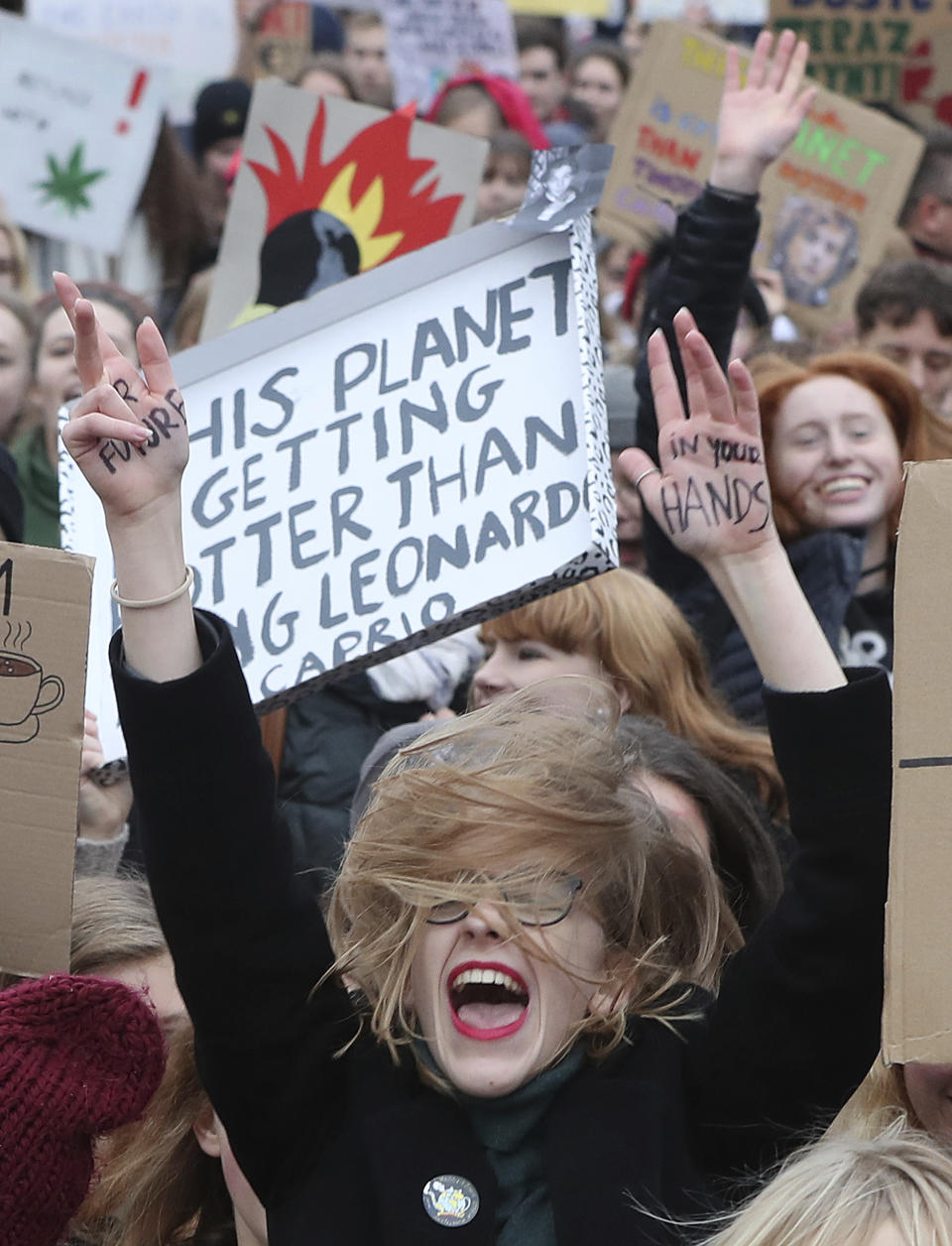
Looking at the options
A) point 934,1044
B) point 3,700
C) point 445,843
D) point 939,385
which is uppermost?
point 939,385

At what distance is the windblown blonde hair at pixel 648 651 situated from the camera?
9.75 feet

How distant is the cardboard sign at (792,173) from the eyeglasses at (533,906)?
362cm

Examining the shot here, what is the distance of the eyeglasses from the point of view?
6.15 ft

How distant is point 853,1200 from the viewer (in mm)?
1621

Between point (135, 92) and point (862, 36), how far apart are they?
119 inches

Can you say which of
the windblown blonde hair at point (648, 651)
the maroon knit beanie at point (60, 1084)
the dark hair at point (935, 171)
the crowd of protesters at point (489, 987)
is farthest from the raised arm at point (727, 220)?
the dark hair at point (935, 171)

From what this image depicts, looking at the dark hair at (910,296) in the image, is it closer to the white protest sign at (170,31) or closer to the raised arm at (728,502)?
the raised arm at (728,502)

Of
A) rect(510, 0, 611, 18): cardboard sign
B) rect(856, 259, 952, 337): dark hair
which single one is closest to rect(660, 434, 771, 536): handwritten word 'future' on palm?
rect(856, 259, 952, 337): dark hair

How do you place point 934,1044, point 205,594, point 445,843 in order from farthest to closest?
point 205,594 < point 445,843 < point 934,1044

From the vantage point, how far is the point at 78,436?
188cm

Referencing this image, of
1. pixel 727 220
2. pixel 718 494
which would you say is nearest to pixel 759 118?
pixel 727 220

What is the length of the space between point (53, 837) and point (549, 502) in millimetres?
815

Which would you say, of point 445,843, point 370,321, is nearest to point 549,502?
point 370,321

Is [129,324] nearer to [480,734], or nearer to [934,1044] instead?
[480,734]
